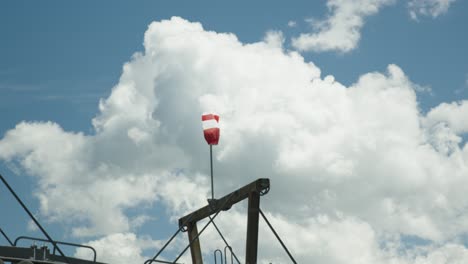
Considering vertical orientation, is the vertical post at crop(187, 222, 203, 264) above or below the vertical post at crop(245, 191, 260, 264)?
above

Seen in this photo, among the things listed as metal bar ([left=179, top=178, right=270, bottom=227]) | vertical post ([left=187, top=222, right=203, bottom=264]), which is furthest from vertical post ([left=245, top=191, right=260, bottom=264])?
vertical post ([left=187, top=222, right=203, bottom=264])

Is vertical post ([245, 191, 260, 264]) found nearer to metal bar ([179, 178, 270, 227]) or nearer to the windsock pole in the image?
metal bar ([179, 178, 270, 227])

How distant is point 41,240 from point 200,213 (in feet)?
12.6

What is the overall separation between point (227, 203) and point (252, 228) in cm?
125

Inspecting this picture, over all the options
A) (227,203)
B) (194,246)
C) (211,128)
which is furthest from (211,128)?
(194,246)

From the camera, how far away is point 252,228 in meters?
13.6

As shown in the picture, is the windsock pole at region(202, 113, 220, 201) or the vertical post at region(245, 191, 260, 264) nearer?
the vertical post at region(245, 191, 260, 264)

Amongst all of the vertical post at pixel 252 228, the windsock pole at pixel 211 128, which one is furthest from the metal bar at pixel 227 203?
the windsock pole at pixel 211 128

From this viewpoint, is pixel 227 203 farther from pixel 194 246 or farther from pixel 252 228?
pixel 194 246

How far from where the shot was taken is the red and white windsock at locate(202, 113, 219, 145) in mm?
14586

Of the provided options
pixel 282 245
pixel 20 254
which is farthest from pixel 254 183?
pixel 20 254

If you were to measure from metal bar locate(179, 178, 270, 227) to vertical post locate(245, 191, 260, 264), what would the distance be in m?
0.17

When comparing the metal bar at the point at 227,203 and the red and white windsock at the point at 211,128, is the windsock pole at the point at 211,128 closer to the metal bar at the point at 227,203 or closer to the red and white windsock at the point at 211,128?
the red and white windsock at the point at 211,128

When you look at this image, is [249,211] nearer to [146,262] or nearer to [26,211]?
[146,262]
